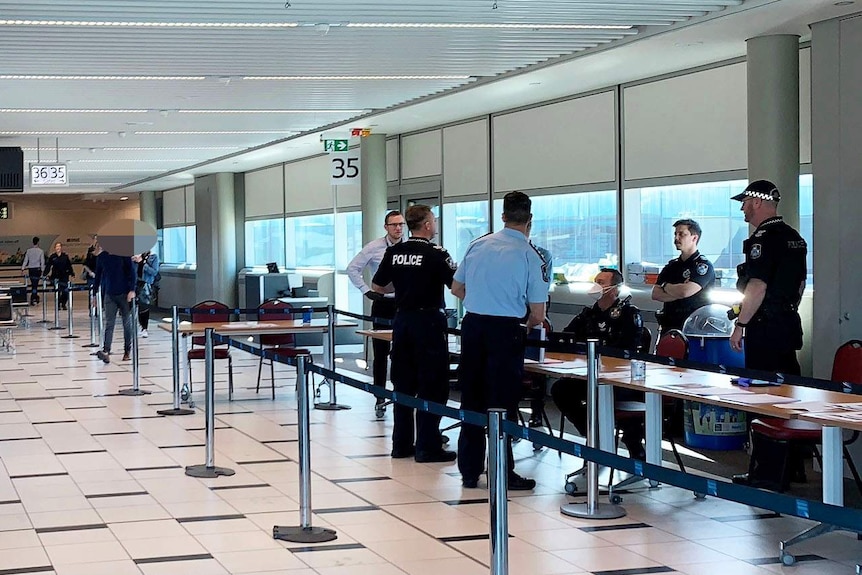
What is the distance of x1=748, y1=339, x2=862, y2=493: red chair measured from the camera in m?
6.05

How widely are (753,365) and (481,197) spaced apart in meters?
7.08

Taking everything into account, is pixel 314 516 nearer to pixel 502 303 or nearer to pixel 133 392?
pixel 502 303

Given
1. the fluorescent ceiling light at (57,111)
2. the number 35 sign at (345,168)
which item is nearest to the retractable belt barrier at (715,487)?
the fluorescent ceiling light at (57,111)

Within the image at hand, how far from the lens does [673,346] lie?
7504 mm

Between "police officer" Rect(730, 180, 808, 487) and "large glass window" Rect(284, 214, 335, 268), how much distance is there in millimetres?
12877

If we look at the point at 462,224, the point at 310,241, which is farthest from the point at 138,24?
the point at 310,241

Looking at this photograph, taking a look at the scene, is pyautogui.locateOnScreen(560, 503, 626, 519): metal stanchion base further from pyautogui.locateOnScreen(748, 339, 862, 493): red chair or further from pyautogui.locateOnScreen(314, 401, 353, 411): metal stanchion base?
pyautogui.locateOnScreen(314, 401, 353, 411): metal stanchion base

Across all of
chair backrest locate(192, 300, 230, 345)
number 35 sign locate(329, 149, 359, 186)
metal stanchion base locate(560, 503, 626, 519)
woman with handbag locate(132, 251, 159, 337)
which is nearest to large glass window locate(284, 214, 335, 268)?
woman with handbag locate(132, 251, 159, 337)

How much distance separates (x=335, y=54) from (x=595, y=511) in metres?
4.86

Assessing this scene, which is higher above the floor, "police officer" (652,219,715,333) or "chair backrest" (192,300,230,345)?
"police officer" (652,219,715,333)

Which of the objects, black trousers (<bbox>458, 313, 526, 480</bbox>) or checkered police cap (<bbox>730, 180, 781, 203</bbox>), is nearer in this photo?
black trousers (<bbox>458, 313, 526, 480</bbox>)

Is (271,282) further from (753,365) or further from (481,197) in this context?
(753,365)

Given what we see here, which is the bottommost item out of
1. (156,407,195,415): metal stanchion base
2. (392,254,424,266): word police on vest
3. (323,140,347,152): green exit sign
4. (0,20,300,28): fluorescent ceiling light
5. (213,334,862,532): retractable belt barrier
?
(156,407,195,415): metal stanchion base

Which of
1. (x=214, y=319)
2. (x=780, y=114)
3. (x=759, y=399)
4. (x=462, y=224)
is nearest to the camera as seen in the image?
(x=759, y=399)
